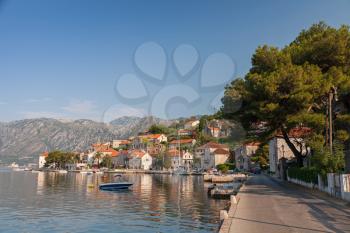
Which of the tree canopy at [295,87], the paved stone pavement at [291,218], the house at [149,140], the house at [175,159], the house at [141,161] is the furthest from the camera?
the house at [149,140]

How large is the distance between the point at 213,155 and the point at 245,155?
17.0 meters

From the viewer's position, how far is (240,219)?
50.2 feet

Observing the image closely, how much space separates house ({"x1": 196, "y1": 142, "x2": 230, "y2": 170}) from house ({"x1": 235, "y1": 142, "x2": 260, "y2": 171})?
33.9ft

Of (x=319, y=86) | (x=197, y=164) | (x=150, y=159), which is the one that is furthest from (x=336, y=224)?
(x=150, y=159)

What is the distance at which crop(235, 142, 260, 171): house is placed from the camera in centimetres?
10606

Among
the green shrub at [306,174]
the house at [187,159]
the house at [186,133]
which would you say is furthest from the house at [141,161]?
the green shrub at [306,174]

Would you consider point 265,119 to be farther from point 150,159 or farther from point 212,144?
point 150,159

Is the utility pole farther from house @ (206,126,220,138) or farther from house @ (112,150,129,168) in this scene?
house @ (112,150,129,168)

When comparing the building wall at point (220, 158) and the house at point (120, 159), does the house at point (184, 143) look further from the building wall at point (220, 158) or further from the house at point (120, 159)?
the building wall at point (220, 158)

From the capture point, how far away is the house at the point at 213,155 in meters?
121

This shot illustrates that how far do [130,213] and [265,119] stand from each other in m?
14.0

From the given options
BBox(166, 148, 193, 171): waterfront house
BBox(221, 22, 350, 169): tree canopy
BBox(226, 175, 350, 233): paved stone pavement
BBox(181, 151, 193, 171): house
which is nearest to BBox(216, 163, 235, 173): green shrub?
BBox(166, 148, 193, 171): waterfront house

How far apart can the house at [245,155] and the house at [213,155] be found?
1032cm

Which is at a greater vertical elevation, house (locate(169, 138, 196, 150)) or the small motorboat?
house (locate(169, 138, 196, 150))
